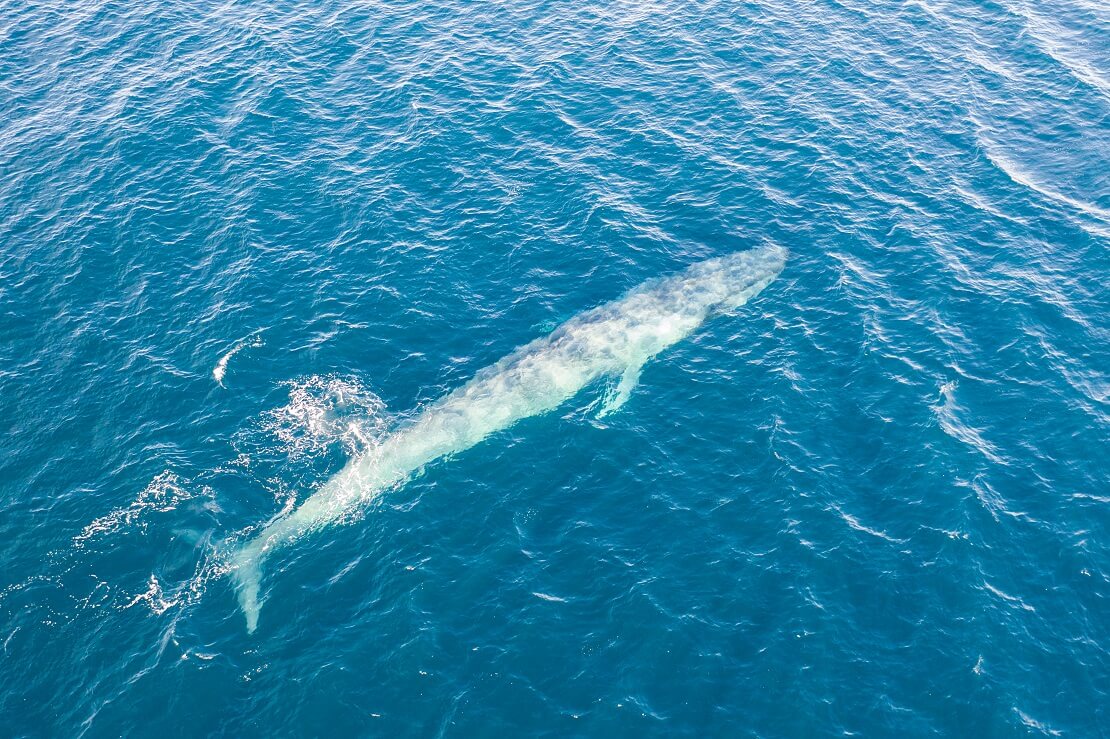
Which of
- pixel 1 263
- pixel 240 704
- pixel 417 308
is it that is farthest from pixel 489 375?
pixel 1 263

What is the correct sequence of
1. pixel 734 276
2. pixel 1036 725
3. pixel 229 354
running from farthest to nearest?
pixel 734 276
pixel 229 354
pixel 1036 725

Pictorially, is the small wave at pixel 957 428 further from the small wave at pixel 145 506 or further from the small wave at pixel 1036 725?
the small wave at pixel 145 506

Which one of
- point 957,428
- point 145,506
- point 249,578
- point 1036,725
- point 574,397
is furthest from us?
point 574,397

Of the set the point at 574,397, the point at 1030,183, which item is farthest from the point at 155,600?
the point at 1030,183

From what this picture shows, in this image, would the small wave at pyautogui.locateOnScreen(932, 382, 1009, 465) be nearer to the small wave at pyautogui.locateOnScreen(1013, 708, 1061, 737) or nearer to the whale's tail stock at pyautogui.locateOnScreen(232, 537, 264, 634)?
the small wave at pyautogui.locateOnScreen(1013, 708, 1061, 737)

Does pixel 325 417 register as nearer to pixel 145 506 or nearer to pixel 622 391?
pixel 145 506

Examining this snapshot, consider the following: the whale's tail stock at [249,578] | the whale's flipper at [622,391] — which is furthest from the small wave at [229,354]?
the whale's flipper at [622,391]

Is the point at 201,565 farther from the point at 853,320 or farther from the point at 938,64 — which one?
the point at 938,64
